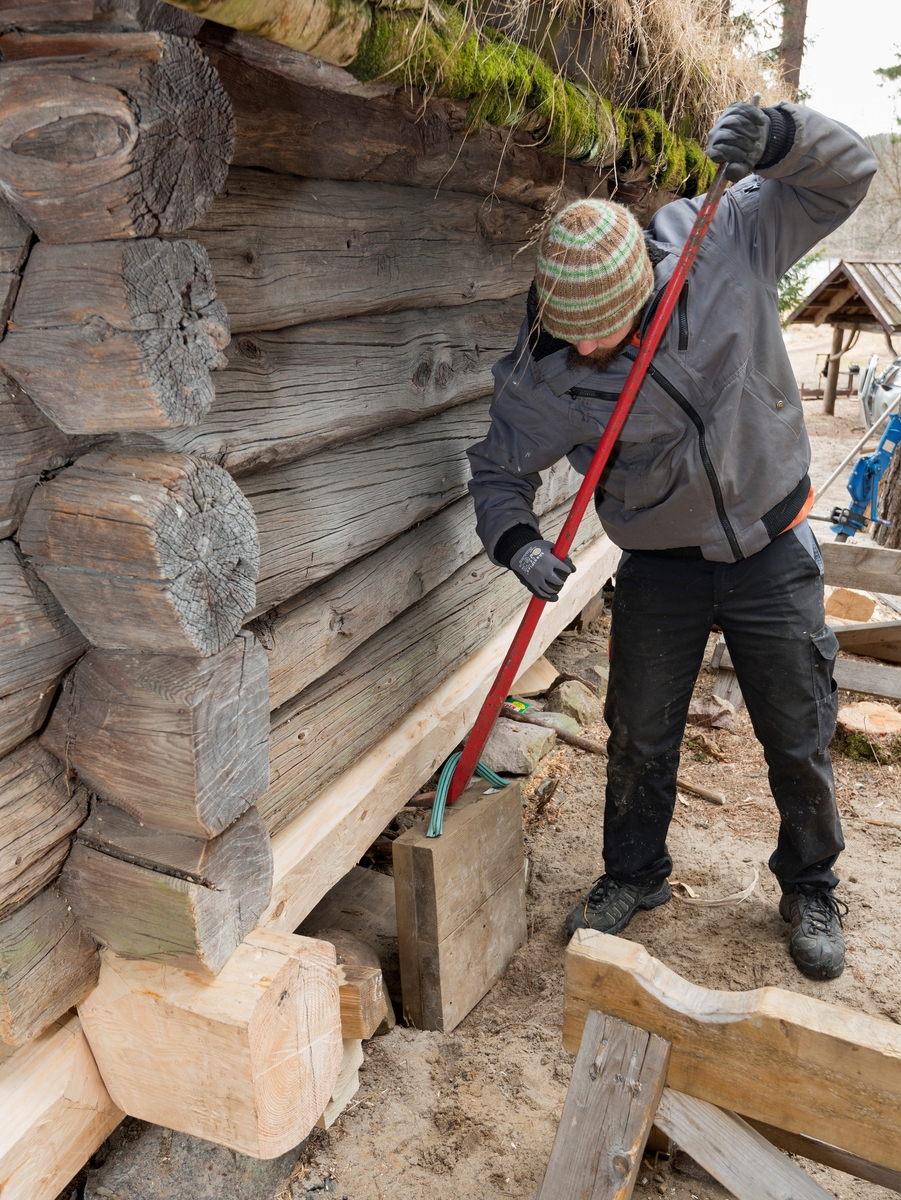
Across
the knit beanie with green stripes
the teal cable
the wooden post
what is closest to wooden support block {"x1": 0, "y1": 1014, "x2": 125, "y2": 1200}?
the teal cable

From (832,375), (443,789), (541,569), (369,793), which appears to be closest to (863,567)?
(541,569)

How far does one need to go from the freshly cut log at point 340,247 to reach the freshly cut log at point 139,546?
46 centimetres

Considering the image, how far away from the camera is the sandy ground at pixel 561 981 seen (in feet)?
7.36

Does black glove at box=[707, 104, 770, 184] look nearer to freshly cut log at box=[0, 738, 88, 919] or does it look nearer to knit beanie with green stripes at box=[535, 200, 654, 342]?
knit beanie with green stripes at box=[535, 200, 654, 342]

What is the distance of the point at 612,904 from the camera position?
10.1 feet

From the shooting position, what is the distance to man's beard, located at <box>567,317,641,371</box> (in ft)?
7.80

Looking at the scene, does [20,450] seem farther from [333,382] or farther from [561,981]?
[561,981]

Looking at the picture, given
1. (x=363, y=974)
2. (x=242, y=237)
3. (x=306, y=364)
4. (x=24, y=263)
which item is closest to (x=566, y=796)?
(x=363, y=974)

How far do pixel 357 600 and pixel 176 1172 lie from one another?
140 centimetres

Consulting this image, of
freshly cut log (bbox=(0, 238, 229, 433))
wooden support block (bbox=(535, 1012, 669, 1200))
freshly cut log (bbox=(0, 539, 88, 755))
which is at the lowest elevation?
wooden support block (bbox=(535, 1012, 669, 1200))

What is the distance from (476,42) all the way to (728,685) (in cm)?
366

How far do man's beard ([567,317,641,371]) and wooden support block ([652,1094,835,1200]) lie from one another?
1680 mm

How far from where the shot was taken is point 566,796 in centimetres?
398

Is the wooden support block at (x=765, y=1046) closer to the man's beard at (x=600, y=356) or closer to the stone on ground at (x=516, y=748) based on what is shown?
the man's beard at (x=600, y=356)
